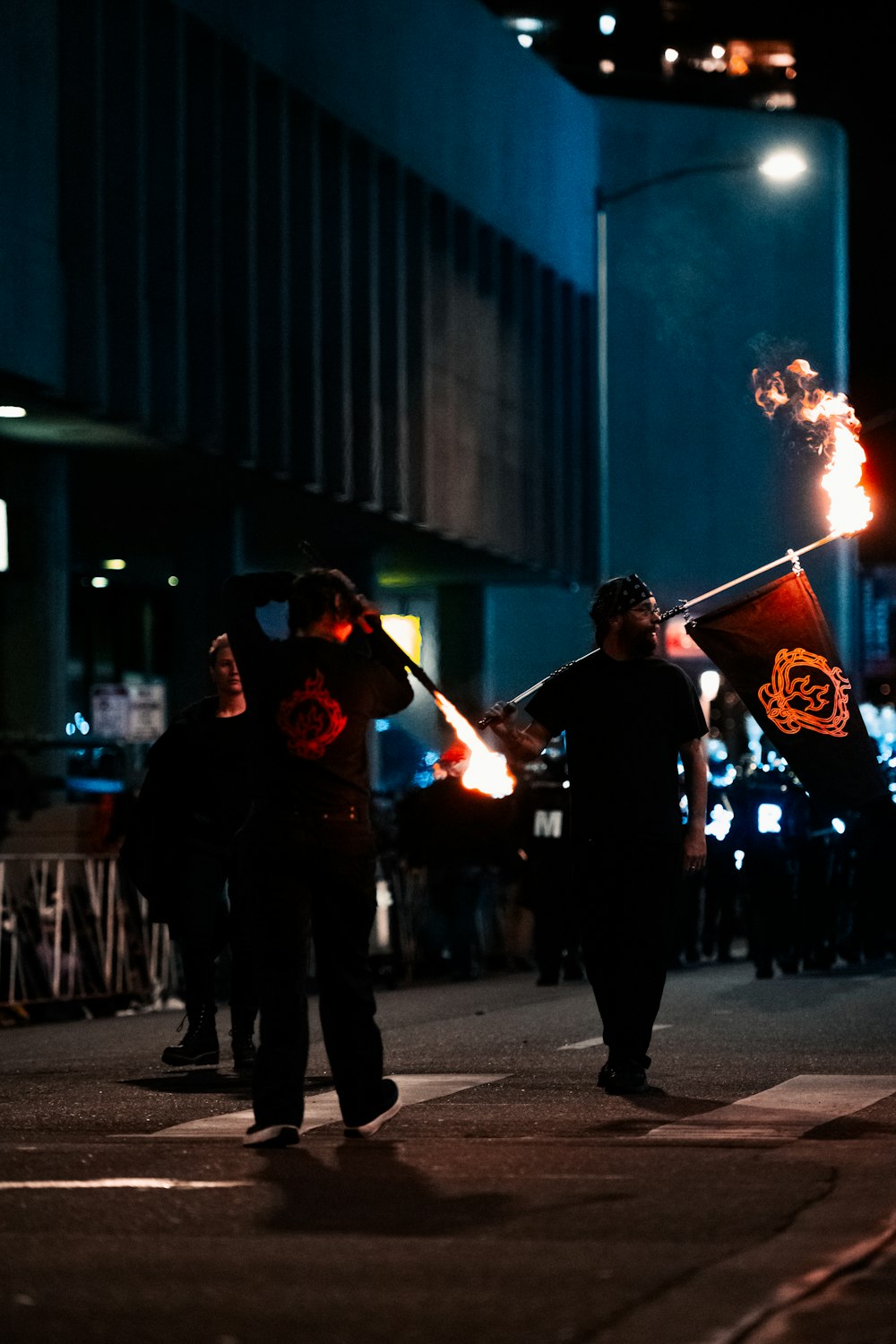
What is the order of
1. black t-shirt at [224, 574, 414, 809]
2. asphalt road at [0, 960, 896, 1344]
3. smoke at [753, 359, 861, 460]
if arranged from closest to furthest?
1. asphalt road at [0, 960, 896, 1344]
2. black t-shirt at [224, 574, 414, 809]
3. smoke at [753, 359, 861, 460]

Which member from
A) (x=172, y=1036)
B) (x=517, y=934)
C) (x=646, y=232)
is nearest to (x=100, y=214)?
(x=517, y=934)

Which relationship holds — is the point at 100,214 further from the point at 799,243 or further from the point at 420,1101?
the point at 799,243

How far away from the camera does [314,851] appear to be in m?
8.19

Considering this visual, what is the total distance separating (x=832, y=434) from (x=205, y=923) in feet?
13.4

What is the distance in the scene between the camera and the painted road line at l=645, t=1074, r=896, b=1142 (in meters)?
8.42

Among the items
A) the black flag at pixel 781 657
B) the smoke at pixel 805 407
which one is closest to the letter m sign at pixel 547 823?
the smoke at pixel 805 407

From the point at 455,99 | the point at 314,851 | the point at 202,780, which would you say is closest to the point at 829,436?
the point at 202,780

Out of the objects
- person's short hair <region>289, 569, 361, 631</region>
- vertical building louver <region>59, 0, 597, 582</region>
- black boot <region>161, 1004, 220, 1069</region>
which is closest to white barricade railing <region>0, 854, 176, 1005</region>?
black boot <region>161, 1004, 220, 1069</region>

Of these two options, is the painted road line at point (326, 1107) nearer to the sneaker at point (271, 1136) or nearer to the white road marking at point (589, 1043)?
the sneaker at point (271, 1136)

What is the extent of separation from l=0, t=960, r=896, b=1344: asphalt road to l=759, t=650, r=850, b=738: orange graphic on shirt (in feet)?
4.87

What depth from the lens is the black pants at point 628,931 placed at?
Answer: 9758mm

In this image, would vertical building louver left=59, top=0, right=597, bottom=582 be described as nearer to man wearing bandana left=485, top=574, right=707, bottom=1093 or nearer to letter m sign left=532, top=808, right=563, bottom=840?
letter m sign left=532, top=808, right=563, bottom=840

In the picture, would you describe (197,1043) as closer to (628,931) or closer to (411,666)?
(628,931)

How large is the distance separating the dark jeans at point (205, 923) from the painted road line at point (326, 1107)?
2.49ft
